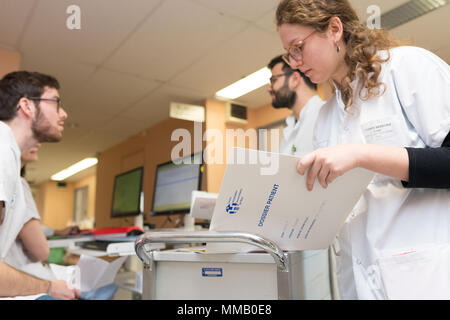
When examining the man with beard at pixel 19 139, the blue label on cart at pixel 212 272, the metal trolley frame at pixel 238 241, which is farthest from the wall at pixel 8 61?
the blue label on cart at pixel 212 272

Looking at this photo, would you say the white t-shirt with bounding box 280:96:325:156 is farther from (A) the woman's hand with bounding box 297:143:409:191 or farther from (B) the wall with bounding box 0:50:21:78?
(B) the wall with bounding box 0:50:21:78

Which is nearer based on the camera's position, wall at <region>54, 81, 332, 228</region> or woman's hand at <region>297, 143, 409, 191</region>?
woman's hand at <region>297, 143, 409, 191</region>

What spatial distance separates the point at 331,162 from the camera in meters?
0.69

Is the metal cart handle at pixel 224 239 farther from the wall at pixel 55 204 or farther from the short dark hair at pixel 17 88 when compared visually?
the wall at pixel 55 204

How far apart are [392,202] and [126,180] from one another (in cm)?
245

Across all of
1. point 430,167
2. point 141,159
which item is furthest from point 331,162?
point 141,159

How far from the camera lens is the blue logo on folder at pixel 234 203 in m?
0.73

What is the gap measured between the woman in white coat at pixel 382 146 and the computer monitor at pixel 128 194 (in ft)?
6.45

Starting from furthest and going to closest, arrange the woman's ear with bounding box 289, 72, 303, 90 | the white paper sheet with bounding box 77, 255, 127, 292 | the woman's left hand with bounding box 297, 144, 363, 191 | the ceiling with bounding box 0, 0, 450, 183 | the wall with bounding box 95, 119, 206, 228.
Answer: the wall with bounding box 95, 119, 206, 228
the ceiling with bounding box 0, 0, 450, 183
the woman's ear with bounding box 289, 72, 303, 90
the white paper sheet with bounding box 77, 255, 127, 292
the woman's left hand with bounding box 297, 144, 363, 191

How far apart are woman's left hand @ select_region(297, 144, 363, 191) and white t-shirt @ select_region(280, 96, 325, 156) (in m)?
1.20

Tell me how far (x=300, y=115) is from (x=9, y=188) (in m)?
1.59

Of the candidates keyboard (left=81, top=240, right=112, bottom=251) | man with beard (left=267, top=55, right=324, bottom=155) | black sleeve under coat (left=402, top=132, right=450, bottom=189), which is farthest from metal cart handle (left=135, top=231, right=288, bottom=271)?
man with beard (left=267, top=55, right=324, bottom=155)

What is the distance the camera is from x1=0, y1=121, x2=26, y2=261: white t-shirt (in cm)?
115

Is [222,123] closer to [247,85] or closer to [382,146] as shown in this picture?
[247,85]
